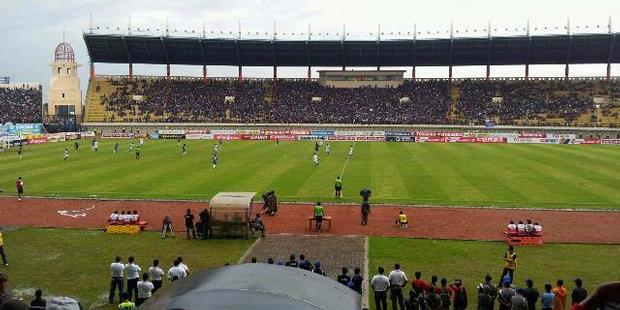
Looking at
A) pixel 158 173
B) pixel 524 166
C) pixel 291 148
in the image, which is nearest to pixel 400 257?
pixel 158 173

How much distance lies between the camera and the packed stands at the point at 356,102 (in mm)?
82500

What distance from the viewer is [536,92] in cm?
8712

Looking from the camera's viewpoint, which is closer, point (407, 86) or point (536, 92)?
point (536, 92)

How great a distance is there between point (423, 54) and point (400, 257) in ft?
242

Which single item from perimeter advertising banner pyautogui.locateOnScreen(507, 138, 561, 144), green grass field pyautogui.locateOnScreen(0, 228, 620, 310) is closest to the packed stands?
perimeter advertising banner pyautogui.locateOnScreen(507, 138, 561, 144)

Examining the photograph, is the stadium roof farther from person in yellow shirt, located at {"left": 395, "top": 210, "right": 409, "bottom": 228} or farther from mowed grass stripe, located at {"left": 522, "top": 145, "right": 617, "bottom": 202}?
person in yellow shirt, located at {"left": 395, "top": 210, "right": 409, "bottom": 228}

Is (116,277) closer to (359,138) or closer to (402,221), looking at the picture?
(402,221)

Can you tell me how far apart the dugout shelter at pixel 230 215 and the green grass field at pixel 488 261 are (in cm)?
492

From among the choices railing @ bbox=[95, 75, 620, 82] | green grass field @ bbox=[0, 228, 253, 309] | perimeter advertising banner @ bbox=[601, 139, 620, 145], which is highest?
railing @ bbox=[95, 75, 620, 82]

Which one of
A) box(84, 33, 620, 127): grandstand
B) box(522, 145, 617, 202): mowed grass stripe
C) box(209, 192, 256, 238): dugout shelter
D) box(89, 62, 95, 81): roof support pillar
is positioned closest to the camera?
box(209, 192, 256, 238): dugout shelter

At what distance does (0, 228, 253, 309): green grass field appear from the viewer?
605 inches

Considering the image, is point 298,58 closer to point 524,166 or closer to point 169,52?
point 169,52

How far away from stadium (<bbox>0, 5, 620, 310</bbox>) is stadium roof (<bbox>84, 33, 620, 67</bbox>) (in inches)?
11.0

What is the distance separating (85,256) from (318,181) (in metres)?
18.5
